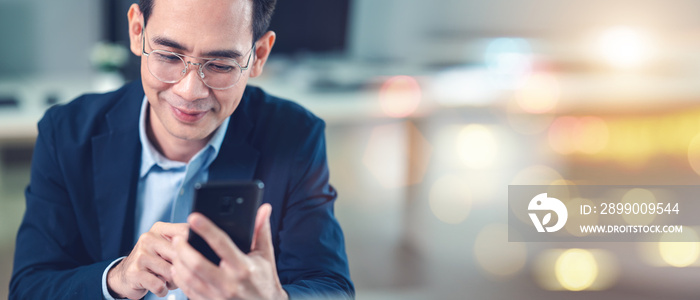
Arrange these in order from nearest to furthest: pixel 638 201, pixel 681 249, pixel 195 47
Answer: pixel 195 47
pixel 681 249
pixel 638 201

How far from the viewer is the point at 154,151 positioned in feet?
2.69

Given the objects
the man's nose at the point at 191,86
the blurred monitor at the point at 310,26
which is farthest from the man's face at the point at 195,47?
the blurred monitor at the point at 310,26

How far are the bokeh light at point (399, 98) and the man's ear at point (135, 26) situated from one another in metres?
1.15

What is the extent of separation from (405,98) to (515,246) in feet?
2.65

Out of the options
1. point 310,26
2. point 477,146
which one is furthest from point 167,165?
point 477,146

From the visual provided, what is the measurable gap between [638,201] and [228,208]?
2509mm

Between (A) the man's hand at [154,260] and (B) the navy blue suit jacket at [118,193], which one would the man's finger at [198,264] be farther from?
(B) the navy blue suit jacket at [118,193]

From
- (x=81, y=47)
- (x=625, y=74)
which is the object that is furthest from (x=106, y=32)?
(x=625, y=74)

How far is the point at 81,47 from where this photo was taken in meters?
2.22

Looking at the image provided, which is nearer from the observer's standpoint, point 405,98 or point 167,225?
point 167,225

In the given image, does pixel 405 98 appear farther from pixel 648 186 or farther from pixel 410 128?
pixel 648 186

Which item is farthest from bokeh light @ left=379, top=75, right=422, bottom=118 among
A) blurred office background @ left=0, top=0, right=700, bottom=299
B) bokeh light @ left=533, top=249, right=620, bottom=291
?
bokeh light @ left=533, top=249, right=620, bottom=291

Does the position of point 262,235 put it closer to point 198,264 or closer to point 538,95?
point 198,264

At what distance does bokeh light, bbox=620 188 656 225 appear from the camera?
2.31 meters
